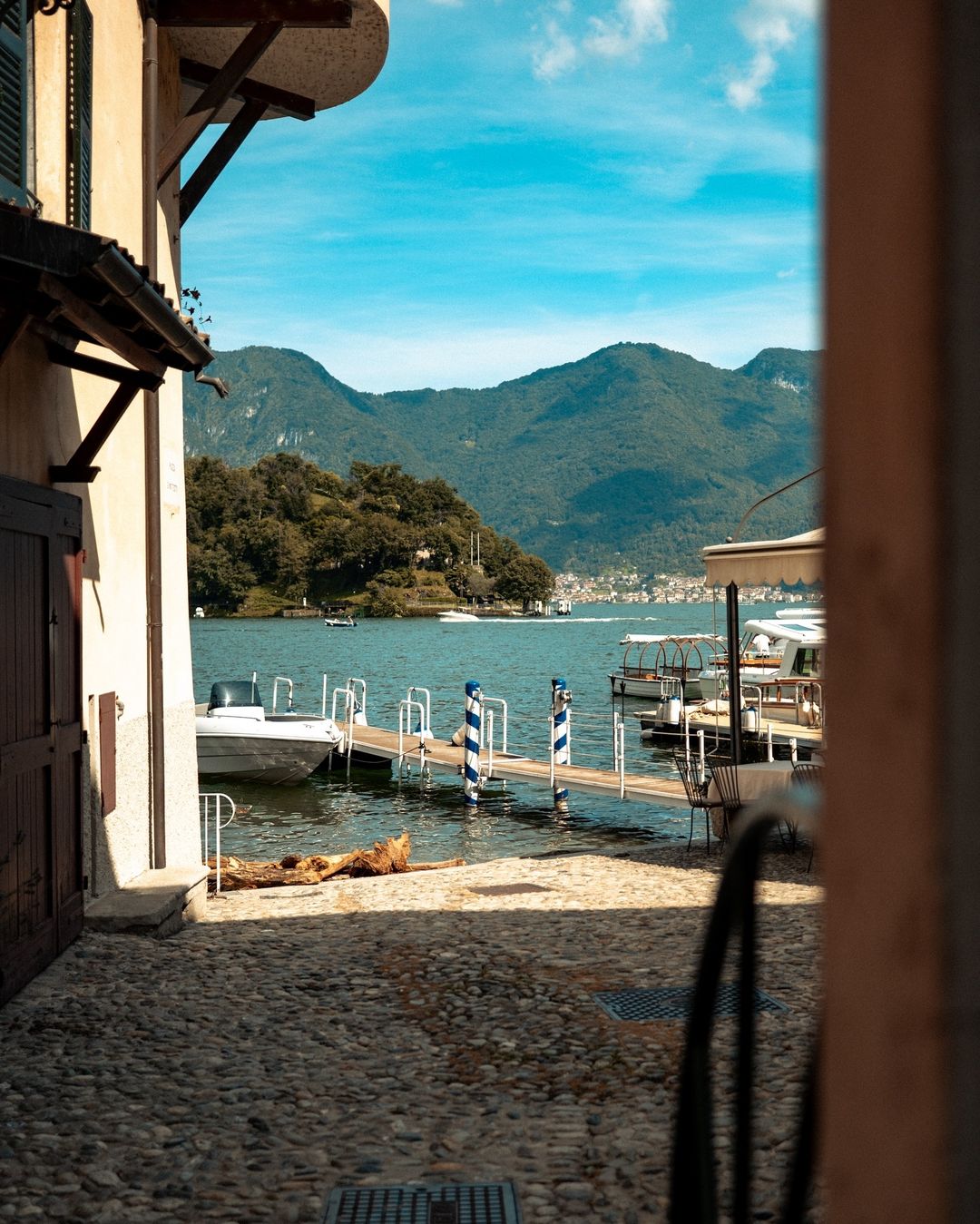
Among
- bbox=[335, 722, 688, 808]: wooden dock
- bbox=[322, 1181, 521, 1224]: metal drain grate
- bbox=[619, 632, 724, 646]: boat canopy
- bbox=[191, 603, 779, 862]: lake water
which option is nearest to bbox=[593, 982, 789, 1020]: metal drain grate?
bbox=[322, 1181, 521, 1224]: metal drain grate

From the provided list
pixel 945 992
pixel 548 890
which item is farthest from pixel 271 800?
pixel 945 992

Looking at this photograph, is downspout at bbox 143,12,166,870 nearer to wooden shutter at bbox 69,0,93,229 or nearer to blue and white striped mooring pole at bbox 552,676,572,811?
wooden shutter at bbox 69,0,93,229

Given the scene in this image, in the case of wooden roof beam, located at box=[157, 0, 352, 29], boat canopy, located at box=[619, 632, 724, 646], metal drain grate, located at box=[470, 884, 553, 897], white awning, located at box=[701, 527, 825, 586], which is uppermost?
wooden roof beam, located at box=[157, 0, 352, 29]

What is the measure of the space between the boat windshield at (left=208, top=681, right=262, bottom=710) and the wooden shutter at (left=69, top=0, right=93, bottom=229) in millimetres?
15942

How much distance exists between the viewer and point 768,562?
395 inches

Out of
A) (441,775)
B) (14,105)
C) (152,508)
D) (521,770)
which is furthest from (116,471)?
(441,775)

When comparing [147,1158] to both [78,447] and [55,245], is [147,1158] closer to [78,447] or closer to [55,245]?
[55,245]

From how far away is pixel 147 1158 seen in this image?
3.61 m

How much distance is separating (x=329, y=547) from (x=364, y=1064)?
117 meters

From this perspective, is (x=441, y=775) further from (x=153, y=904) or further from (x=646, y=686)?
(x=646, y=686)

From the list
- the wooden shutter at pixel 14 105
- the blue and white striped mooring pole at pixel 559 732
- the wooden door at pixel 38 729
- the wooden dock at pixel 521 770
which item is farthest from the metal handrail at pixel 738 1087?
the blue and white striped mooring pole at pixel 559 732

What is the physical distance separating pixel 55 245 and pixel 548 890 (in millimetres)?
5719

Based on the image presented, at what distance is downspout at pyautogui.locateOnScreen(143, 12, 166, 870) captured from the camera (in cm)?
742

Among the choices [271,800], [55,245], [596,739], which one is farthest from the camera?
[596,739]
